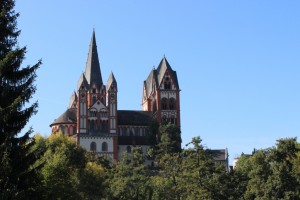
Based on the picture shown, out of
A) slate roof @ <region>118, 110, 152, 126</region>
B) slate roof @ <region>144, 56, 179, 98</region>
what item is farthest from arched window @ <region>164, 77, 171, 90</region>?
slate roof @ <region>118, 110, 152, 126</region>

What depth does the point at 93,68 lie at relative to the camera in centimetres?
12706

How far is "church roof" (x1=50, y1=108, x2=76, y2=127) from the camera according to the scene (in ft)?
399

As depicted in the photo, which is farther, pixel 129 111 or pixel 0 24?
pixel 129 111

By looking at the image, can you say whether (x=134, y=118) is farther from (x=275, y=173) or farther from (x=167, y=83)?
(x=275, y=173)

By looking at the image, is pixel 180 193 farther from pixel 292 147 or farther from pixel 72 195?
pixel 72 195

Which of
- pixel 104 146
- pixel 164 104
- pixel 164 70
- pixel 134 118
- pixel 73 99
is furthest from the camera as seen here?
pixel 73 99

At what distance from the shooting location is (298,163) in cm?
6431

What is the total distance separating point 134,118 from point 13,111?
99477 mm

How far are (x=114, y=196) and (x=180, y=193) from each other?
7734 mm

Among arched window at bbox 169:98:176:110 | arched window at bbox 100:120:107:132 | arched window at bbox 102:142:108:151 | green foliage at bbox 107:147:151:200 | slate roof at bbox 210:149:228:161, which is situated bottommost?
green foliage at bbox 107:147:151:200

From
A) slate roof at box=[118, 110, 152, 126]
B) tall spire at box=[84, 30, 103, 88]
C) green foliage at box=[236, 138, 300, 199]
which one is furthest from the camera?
slate roof at box=[118, 110, 152, 126]

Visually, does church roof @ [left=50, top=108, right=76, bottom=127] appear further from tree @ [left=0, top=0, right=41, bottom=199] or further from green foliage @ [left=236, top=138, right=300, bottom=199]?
tree @ [left=0, top=0, right=41, bottom=199]

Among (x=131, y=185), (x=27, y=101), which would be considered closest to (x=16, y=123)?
(x=27, y=101)

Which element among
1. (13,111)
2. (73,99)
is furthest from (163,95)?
(13,111)
